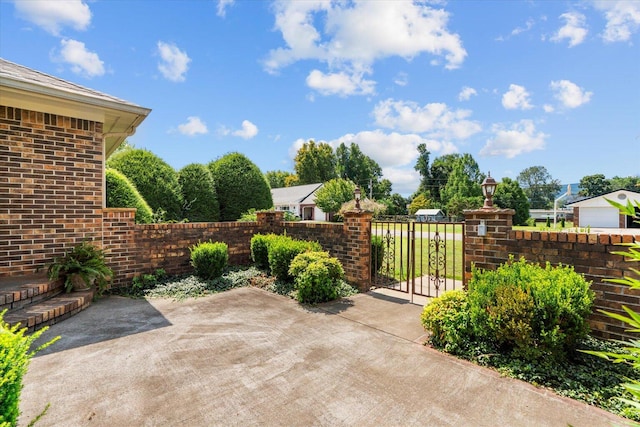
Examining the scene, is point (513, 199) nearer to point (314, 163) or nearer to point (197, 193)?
point (314, 163)

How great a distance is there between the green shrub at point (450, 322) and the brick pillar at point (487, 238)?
2.95 ft

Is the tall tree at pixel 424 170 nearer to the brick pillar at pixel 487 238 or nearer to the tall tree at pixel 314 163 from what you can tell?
the tall tree at pixel 314 163

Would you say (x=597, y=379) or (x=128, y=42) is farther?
(x=128, y=42)

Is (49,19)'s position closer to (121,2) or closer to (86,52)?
(121,2)

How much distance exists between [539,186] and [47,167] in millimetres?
93792

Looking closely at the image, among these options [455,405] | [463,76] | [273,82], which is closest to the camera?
[455,405]

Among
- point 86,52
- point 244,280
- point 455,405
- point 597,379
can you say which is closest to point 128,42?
point 86,52

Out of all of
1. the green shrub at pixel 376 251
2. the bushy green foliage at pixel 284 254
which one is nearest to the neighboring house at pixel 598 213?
the green shrub at pixel 376 251

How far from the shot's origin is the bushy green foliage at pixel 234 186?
40.4 ft

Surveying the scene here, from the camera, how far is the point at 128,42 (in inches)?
332

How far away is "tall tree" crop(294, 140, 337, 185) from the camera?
51750mm

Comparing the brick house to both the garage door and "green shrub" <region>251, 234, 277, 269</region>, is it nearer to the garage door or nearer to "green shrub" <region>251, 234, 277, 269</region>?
"green shrub" <region>251, 234, 277, 269</region>

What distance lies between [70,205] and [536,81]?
12.1 metres

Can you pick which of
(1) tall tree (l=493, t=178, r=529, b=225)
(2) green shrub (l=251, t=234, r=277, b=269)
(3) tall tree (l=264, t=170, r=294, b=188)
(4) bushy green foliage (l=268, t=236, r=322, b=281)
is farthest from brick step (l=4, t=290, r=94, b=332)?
(3) tall tree (l=264, t=170, r=294, b=188)
